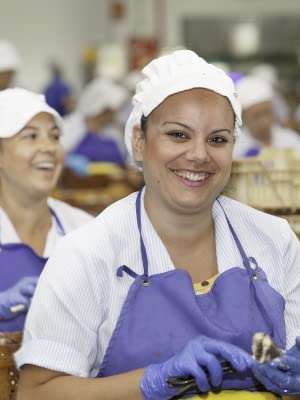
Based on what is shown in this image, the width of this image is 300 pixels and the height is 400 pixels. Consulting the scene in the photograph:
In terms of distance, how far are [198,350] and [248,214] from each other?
53 centimetres

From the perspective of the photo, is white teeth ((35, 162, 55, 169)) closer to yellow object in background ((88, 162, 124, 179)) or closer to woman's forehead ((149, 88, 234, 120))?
woman's forehead ((149, 88, 234, 120))

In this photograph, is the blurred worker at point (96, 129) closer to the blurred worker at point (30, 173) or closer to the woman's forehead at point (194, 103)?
the blurred worker at point (30, 173)

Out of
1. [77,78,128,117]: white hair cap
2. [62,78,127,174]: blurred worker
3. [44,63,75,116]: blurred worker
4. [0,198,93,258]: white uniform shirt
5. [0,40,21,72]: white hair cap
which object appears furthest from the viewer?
[44,63,75,116]: blurred worker

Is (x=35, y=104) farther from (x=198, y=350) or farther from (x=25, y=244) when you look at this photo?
(x=198, y=350)

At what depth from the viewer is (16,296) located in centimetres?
281

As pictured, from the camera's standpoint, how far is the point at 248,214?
7.47 feet

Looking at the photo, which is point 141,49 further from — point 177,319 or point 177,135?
point 177,319

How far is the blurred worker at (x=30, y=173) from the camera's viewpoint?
3316 millimetres

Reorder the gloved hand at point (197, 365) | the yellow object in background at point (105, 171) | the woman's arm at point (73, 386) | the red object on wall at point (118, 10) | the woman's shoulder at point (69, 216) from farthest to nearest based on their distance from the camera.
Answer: the red object on wall at point (118, 10) < the yellow object in background at point (105, 171) < the woman's shoulder at point (69, 216) < the woman's arm at point (73, 386) < the gloved hand at point (197, 365)

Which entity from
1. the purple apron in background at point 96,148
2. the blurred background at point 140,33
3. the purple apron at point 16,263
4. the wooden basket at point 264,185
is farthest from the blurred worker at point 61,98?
the wooden basket at point 264,185

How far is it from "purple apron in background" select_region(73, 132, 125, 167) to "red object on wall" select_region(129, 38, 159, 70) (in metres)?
5.67

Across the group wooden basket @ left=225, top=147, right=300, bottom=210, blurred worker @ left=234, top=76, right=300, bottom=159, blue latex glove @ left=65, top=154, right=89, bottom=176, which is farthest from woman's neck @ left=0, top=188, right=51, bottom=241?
blue latex glove @ left=65, top=154, right=89, bottom=176

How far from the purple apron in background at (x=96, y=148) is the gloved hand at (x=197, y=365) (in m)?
5.73

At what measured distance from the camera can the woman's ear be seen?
221 cm
